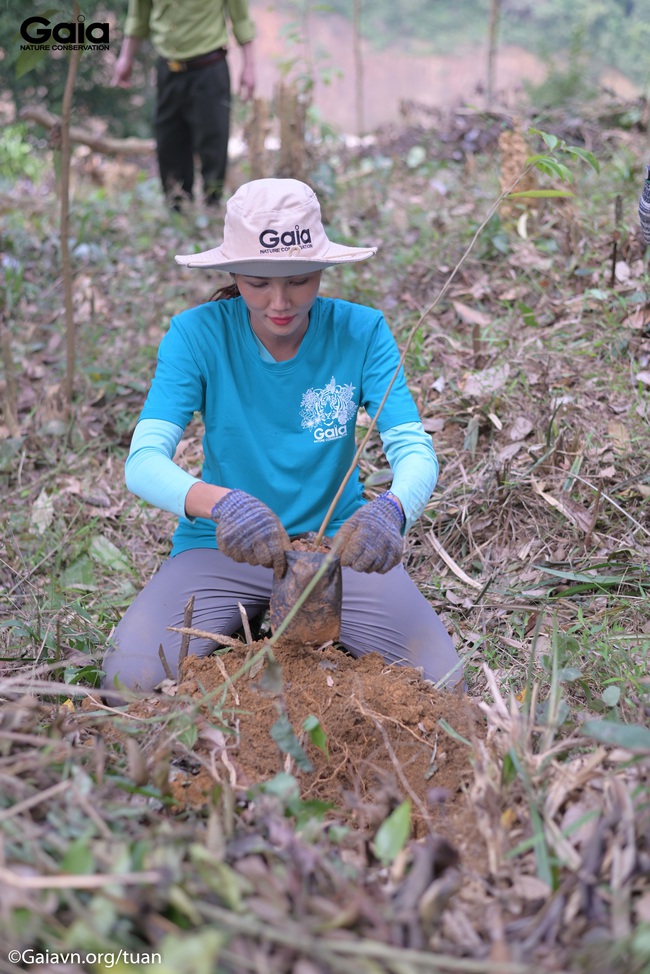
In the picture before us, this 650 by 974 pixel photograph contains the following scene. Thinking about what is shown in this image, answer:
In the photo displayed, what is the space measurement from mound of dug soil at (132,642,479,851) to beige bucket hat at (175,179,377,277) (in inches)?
34.2

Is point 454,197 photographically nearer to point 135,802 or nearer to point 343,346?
point 343,346

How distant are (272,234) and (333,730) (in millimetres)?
1098

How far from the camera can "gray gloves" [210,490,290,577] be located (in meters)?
1.87

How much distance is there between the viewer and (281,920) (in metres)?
1.04

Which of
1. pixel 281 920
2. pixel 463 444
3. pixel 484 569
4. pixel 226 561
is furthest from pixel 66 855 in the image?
pixel 463 444

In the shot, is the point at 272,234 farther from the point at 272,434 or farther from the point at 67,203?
the point at 67,203

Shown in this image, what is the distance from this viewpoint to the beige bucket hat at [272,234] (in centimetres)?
198

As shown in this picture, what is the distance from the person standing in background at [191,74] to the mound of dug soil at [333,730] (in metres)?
3.96

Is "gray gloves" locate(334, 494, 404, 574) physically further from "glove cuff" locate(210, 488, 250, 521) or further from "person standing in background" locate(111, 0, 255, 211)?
"person standing in background" locate(111, 0, 255, 211)

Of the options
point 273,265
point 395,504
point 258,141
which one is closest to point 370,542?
point 395,504

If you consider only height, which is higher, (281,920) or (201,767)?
(281,920)

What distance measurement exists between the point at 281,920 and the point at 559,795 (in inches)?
20.3

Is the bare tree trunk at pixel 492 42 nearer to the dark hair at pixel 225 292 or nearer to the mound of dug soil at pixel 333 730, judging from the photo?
the dark hair at pixel 225 292

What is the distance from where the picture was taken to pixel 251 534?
1872 mm
